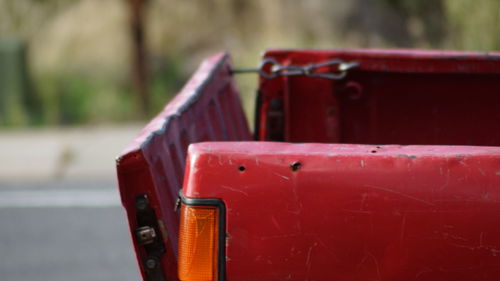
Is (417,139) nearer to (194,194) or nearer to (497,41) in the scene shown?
(194,194)

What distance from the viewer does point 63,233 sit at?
6957 millimetres

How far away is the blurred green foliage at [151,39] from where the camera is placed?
41.0 feet

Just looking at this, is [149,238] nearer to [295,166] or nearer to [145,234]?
[145,234]

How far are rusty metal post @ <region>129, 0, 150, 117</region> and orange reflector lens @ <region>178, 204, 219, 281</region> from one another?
10346 millimetres

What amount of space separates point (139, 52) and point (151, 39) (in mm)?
1415

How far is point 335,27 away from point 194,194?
11.3m

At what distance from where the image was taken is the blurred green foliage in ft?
41.0

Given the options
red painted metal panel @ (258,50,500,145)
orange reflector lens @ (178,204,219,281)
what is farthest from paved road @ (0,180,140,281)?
orange reflector lens @ (178,204,219,281)

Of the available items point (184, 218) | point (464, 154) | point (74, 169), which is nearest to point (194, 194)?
point (184, 218)

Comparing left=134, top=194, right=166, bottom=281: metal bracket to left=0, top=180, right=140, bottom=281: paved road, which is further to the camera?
left=0, top=180, right=140, bottom=281: paved road

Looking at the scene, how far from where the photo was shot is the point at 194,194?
2223 mm

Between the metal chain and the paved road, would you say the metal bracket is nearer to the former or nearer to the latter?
the metal chain

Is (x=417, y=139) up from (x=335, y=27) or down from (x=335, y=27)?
up

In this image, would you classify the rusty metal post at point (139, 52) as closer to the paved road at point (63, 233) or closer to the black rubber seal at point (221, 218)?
the paved road at point (63, 233)
